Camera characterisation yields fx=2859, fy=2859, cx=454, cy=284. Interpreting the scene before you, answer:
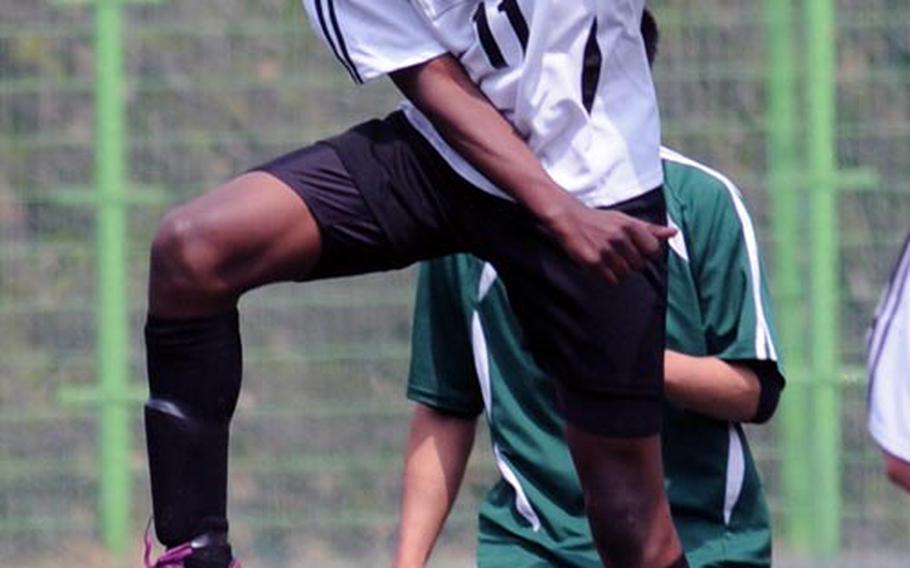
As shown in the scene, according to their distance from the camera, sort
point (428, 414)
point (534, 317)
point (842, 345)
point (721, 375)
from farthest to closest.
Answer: point (842, 345), point (428, 414), point (721, 375), point (534, 317)

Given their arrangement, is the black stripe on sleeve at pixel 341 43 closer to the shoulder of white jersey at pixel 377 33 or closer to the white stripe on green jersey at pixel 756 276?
the shoulder of white jersey at pixel 377 33

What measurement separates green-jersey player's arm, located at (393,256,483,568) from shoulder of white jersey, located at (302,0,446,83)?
66cm

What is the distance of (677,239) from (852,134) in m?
2.11

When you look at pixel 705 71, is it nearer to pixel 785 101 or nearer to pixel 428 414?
pixel 785 101

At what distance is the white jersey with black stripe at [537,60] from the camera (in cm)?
378

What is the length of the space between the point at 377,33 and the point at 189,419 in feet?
1.87

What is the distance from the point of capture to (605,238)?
3.71 metres

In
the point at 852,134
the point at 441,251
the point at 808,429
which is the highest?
the point at 441,251

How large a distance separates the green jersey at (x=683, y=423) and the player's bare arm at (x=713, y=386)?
37 mm

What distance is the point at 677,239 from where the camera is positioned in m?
4.25

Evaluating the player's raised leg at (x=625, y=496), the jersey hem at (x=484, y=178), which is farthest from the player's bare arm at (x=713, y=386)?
the jersey hem at (x=484, y=178)

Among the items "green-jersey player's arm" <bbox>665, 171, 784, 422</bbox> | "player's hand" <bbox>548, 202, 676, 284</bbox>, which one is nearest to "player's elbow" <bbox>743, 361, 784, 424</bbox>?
"green-jersey player's arm" <bbox>665, 171, 784, 422</bbox>

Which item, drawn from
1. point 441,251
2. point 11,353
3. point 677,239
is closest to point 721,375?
point 677,239

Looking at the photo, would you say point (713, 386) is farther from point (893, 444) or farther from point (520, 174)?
point (893, 444)
